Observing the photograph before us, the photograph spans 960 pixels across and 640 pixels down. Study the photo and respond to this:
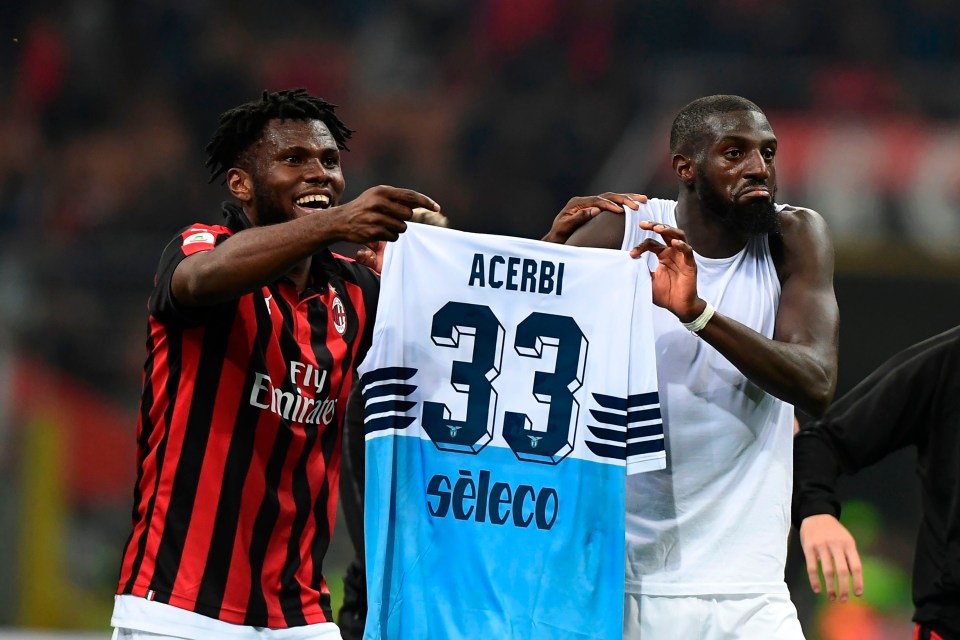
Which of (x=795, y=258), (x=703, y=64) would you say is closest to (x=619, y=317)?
(x=795, y=258)

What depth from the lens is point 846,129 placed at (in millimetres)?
8992

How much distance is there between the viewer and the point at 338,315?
337cm

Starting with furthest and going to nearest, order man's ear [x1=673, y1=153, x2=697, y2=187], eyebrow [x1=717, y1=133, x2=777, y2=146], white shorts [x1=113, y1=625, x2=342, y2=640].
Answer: man's ear [x1=673, y1=153, x2=697, y2=187] < eyebrow [x1=717, y1=133, x2=777, y2=146] < white shorts [x1=113, y1=625, x2=342, y2=640]

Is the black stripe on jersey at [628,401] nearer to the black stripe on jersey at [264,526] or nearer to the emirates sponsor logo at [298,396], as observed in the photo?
the emirates sponsor logo at [298,396]

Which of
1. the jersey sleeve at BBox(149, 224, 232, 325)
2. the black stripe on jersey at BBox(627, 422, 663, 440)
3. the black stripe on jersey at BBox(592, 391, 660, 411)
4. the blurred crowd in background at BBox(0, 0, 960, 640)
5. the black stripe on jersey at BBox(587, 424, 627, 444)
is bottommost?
the black stripe on jersey at BBox(587, 424, 627, 444)

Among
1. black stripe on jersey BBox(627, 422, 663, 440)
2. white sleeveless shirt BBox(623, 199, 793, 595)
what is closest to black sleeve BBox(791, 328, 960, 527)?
white sleeveless shirt BBox(623, 199, 793, 595)

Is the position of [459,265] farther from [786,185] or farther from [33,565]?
[786,185]

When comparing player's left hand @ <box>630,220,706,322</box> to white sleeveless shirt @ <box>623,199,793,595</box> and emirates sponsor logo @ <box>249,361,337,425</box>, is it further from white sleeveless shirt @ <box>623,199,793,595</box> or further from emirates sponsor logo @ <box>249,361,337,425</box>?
emirates sponsor logo @ <box>249,361,337,425</box>

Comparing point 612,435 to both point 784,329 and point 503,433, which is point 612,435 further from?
point 784,329

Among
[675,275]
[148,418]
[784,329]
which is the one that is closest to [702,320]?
[675,275]

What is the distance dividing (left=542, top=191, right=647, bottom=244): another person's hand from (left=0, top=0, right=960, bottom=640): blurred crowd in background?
336cm

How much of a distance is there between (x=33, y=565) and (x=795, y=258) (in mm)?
5134

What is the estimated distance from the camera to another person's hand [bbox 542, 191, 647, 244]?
3633 millimetres

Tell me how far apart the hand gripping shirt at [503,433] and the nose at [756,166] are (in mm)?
414
